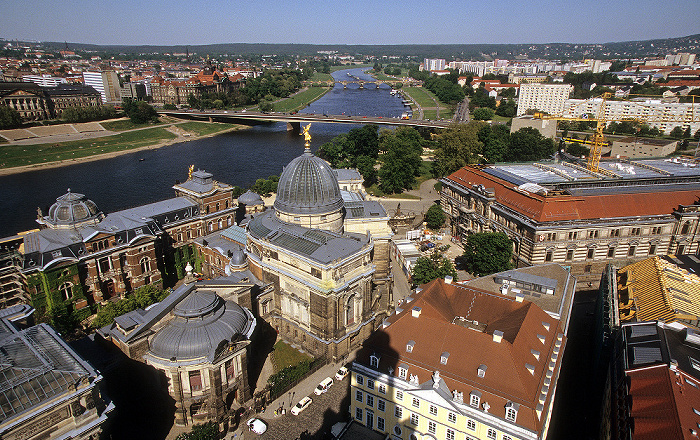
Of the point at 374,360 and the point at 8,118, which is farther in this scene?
the point at 8,118

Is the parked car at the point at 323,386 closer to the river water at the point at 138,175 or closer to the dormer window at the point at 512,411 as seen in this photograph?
the dormer window at the point at 512,411

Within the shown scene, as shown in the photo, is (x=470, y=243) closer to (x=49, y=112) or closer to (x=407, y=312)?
(x=407, y=312)

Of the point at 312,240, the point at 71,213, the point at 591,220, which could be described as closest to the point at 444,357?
the point at 312,240

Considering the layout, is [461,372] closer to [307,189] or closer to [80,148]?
[307,189]

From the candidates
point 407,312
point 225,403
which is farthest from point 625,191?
point 225,403

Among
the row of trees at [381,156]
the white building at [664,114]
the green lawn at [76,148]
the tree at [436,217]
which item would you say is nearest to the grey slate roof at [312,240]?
the tree at [436,217]

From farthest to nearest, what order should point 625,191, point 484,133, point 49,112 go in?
point 49,112
point 484,133
point 625,191

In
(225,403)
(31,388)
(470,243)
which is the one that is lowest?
(225,403)
